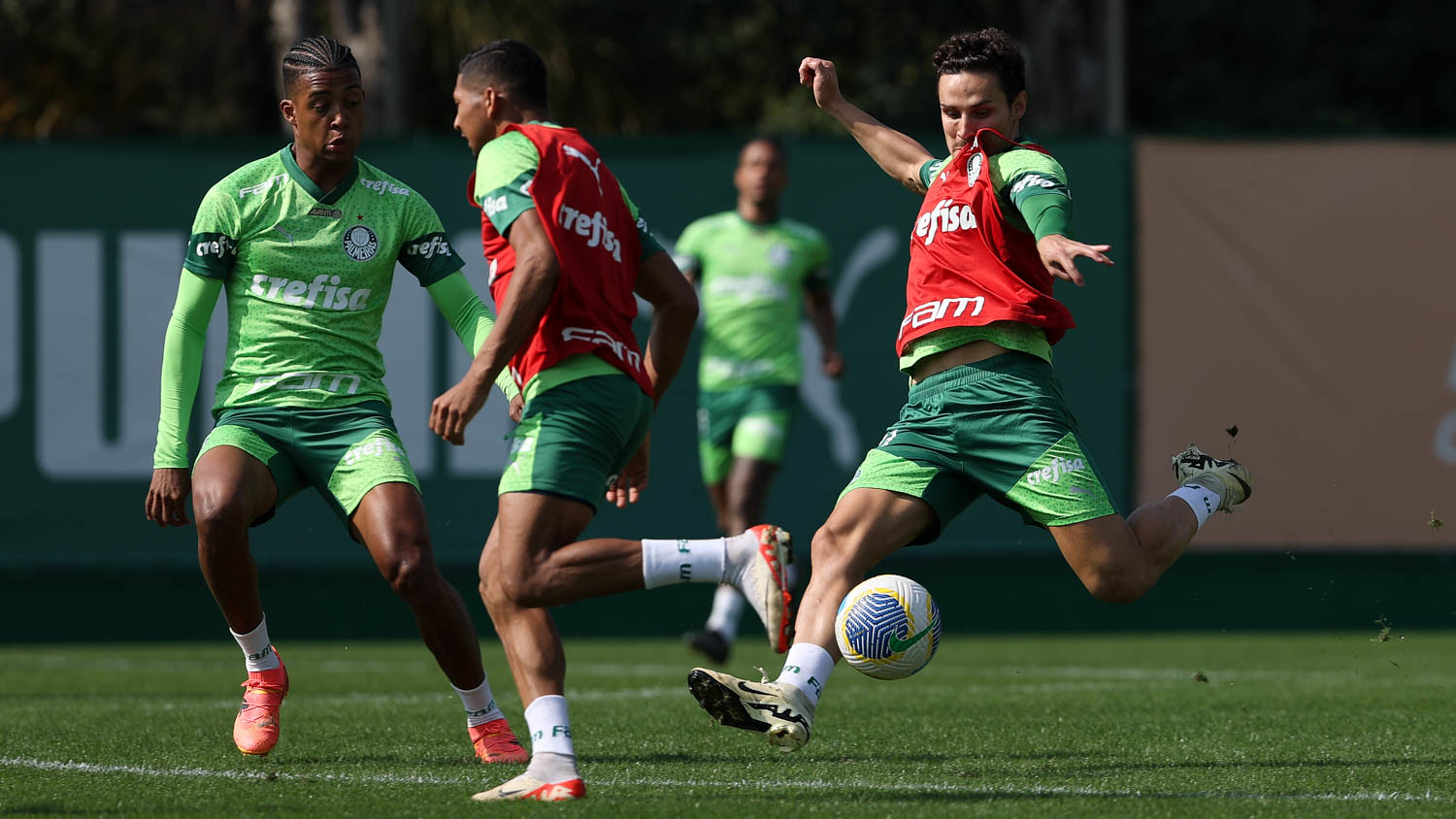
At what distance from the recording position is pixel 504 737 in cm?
642

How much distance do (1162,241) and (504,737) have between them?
25.5 feet

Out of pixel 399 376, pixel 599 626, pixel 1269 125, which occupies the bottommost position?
pixel 599 626

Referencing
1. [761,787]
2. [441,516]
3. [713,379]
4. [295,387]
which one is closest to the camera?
[761,787]

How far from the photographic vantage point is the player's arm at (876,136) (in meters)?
6.49

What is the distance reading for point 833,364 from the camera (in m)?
11.2

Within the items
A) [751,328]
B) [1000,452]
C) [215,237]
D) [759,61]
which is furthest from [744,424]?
[759,61]

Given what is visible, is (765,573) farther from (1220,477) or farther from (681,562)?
(1220,477)

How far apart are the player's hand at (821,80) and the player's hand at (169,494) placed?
7.90 feet

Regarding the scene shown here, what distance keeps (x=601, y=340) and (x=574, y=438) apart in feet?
1.00

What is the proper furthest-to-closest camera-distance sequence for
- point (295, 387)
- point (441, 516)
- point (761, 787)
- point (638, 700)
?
point (441, 516) → point (638, 700) → point (295, 387) → point (761, 787)

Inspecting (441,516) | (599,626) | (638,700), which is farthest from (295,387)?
(599,626)

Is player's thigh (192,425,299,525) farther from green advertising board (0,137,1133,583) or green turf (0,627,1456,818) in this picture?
green advertising board (0,137,1133,583)

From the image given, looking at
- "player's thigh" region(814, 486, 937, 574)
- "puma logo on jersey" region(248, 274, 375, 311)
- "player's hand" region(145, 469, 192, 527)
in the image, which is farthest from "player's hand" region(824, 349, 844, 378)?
"player's hand" region(145, 469, 192, 527)

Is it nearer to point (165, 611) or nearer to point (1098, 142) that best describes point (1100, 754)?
point (1098, 142)
